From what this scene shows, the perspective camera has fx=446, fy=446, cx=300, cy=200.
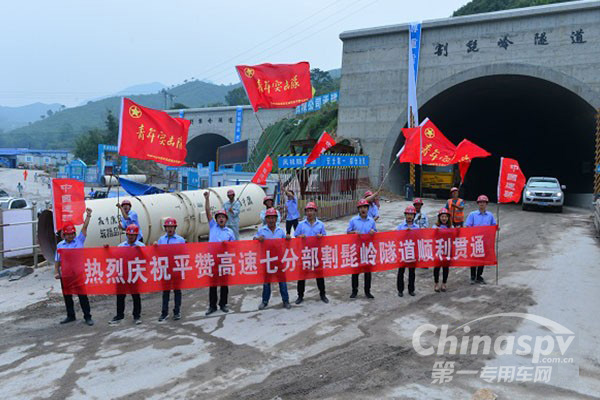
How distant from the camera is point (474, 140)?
39.7 meters

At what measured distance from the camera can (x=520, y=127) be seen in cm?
4031

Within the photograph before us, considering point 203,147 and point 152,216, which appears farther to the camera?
point 203,147

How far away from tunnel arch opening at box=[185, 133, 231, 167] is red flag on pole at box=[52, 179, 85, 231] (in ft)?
178

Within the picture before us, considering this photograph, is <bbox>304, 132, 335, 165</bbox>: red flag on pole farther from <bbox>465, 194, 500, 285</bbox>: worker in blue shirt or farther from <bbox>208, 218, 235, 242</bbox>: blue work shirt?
<bbox>208, 218, 235, 242</bbox>: blue work shirt

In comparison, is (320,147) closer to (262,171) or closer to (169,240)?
(262,171)

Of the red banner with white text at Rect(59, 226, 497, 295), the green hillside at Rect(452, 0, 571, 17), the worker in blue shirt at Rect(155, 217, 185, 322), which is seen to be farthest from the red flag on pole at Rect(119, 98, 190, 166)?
the green hillside at Rect(452, 0, 571, 17)

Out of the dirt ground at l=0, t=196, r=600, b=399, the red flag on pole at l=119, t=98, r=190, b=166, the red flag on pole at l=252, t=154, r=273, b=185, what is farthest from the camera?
the red flag on pole at l=252, t=154, r=273, b=185

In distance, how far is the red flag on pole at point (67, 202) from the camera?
9.67 meters

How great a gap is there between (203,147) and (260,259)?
63.4 meters

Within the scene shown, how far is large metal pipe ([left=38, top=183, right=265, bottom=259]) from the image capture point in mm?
11445

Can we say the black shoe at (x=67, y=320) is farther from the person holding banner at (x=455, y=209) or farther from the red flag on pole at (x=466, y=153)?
the red flag on pole at (x=466, y=153)

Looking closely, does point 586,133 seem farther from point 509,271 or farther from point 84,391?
point 84,391

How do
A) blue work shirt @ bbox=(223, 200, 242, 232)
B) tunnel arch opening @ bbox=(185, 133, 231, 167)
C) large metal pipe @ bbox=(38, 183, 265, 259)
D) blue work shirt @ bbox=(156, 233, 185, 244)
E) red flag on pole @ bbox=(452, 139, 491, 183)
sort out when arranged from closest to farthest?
blue work shirt @ bbox=(156, 233, 185, 244), large metal pipe @ bbox=(38, 183, 265, 259), blue work shirt @ bbox=(223, 200, 242, 232), red flag on pole @ bbox=(452, 139, 491, 183), tunnel arch opening @ bbox=(185, 133, 231, 167)

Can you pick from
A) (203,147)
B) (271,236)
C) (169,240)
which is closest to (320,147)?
(271,236)
